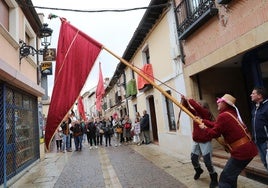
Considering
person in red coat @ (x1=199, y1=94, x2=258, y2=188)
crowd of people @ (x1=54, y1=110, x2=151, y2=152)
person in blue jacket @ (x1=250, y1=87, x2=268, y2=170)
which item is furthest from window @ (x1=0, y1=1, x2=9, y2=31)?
person in blue jacket @ (x1=250, y1=87, x2=268, y2=170)

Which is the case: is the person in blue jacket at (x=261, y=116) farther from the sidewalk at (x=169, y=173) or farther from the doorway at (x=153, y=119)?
the doorway at (x=153, y=119)

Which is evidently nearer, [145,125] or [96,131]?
[145,125]

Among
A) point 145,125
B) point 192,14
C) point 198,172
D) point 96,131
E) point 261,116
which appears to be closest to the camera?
point 261,116

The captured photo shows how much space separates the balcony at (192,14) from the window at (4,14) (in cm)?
546

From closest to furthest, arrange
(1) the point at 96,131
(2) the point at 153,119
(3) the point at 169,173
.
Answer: (3) the point at 169,173
(2) the point at 153,119
(1) the point at 96,131

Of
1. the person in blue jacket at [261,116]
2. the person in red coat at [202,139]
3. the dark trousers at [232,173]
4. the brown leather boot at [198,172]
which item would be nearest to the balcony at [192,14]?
the person in red coat at [202,139]

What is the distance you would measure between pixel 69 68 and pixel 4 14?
424 cm

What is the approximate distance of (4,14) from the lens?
327 inches

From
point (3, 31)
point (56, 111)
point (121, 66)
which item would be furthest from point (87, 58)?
point (121, 66)

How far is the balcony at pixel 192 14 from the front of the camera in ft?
22.8

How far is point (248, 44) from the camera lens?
5.68 metres

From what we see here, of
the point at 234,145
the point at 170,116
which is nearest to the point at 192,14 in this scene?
the point at 170,116

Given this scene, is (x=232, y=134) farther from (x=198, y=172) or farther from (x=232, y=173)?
(x=198, y=172)

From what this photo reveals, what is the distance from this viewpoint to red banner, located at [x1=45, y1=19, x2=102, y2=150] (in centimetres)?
515
